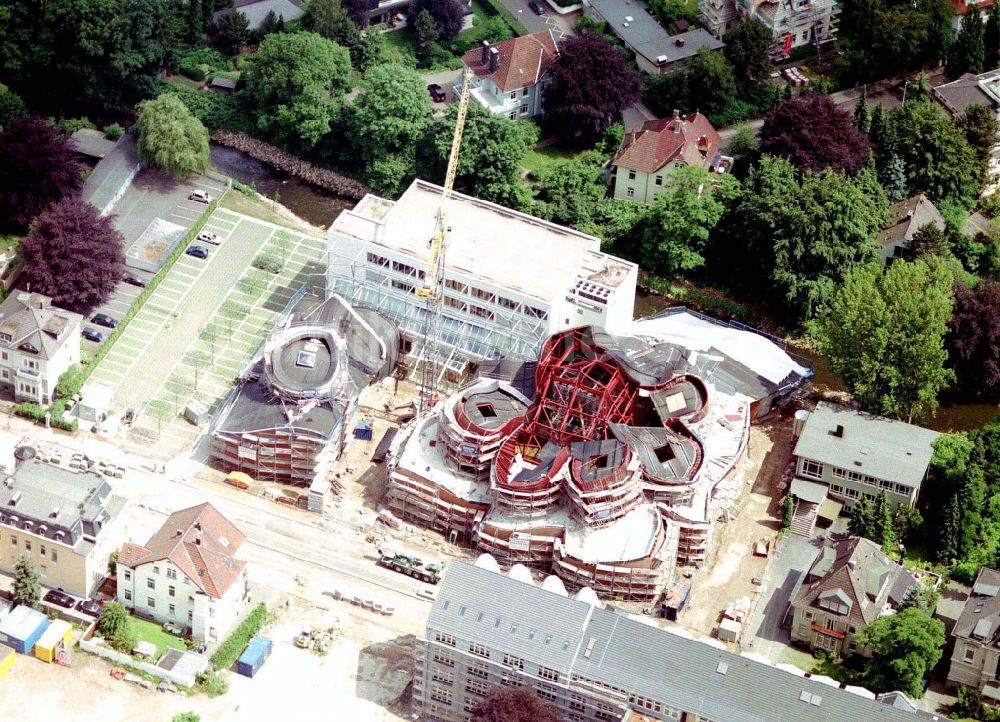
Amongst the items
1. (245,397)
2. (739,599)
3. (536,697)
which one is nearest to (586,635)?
(536,697)

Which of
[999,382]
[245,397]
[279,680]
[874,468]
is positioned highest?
[999,382]

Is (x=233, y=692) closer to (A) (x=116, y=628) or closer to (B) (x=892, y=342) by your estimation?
(A) (x=116, y=628)

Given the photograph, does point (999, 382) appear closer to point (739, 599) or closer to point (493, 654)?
point (739, 599)

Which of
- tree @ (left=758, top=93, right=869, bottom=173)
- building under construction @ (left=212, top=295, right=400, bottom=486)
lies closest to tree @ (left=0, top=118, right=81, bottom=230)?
building under construction @ (left=212, top=295, right=400, bottom=486)

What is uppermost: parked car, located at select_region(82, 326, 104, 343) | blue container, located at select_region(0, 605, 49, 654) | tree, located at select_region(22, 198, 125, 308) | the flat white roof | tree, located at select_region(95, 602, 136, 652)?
the flat white roof

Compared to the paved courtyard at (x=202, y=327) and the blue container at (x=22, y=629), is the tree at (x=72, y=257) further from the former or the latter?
the blue container at (x=22, y=629)

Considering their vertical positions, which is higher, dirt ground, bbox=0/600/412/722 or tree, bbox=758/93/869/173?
tree, bbox=758/93/869/173

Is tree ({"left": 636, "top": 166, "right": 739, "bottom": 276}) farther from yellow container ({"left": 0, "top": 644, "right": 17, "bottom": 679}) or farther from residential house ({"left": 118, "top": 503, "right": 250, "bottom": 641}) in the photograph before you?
yellow container ({"left": 0, "top": 644, "right": 17, "bottom": 679})
